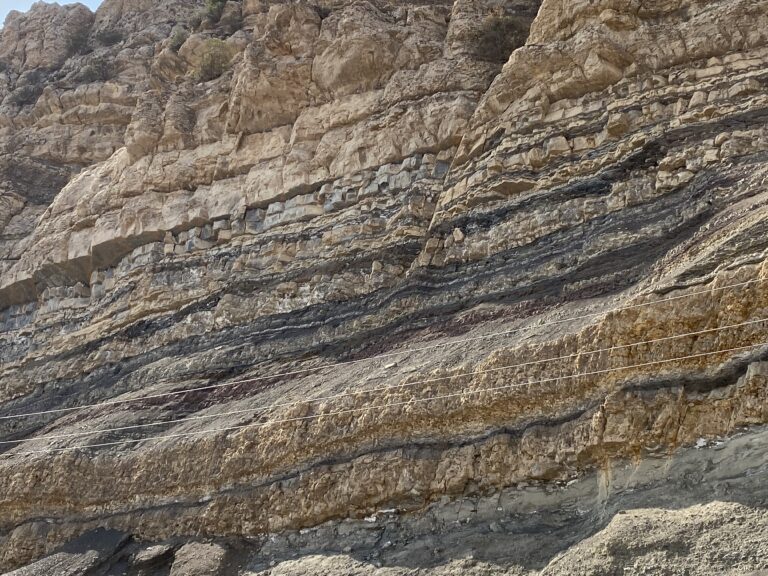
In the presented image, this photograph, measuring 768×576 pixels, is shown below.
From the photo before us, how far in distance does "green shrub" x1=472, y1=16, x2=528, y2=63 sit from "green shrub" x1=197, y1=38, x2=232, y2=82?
7.80 metres

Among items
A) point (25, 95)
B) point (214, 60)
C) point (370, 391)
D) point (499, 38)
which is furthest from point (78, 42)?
point (370, 391)

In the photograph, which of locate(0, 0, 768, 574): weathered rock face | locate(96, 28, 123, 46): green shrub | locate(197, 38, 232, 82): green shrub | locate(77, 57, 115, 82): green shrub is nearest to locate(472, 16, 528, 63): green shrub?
locate(0, 0, 768, 574): weathered rock face

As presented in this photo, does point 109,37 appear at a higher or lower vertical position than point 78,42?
lower

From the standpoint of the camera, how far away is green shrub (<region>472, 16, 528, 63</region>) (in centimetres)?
1563

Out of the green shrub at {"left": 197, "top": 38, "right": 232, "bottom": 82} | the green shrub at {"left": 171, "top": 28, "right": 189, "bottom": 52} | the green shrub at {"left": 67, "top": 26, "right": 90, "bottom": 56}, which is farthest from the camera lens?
the green shrub at {"left": 67, "top": 26, "right": 90, "bottom": 56}

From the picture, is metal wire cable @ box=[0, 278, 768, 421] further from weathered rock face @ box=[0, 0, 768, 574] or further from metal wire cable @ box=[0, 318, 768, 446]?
metal wire cable @ box=[0, 318, 768, 446]

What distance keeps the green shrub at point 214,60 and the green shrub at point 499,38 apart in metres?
7.80

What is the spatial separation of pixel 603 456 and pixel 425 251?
5.41 m

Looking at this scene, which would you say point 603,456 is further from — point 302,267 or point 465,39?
point 465,39

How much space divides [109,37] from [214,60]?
33.8 feet

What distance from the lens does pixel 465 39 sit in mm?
15961

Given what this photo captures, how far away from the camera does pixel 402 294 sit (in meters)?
11.7

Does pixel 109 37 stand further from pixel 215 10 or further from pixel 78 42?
pixel 215 10

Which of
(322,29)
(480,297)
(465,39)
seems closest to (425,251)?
(480,297)
